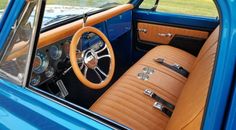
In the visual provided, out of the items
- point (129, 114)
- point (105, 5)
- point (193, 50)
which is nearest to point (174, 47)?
point (193, 50)

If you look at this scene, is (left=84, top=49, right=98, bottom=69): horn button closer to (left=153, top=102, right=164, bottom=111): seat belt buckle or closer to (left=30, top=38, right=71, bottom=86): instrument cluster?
(left=30, top=38, right=71, bottom=86): instrument cluster

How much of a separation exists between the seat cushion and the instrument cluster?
0.40 m

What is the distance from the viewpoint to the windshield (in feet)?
7.08

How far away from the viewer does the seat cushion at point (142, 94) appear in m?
1.87

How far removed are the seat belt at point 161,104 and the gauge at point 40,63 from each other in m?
0.78

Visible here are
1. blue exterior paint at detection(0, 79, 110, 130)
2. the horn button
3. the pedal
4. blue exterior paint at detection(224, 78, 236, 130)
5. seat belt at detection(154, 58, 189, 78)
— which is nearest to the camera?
blue exterior paint at detection(224, 78, 236, 130)

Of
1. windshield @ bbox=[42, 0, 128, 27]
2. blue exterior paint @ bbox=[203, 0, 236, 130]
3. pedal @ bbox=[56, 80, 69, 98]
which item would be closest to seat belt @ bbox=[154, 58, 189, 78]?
windshield @ bbox=[42, 0, 128, 27]

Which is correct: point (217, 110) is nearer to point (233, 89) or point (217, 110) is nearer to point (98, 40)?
point (233, 89)

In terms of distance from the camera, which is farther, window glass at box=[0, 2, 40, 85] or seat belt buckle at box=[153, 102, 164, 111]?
seat belt buckle at box=[153, 102, 164, 111]

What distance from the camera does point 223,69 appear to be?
90cm

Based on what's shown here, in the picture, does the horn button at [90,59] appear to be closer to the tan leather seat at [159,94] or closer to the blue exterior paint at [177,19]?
the tan leather seat at [159,94]

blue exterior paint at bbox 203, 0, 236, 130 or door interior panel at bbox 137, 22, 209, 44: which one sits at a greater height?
door interior panel at bbox 137, 22, 209, 44

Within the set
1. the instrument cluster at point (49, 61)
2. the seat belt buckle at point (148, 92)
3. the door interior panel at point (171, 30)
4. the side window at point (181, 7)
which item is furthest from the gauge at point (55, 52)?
the side window at point (181, 7)

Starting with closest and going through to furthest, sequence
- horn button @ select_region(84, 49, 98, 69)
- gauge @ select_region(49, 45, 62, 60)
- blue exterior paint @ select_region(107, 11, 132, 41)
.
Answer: horn button @ select_region(84, 49, 98, 69) < gauge @ select_region(49, 45, 62, 60) < blue exterior paint @ select_region(107, 11, 132, 41)
